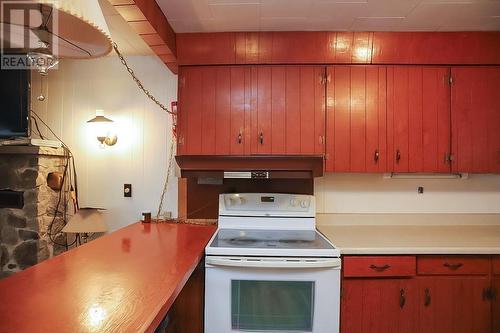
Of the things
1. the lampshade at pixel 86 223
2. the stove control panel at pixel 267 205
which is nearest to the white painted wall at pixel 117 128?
the lampshade at pixel 86 223

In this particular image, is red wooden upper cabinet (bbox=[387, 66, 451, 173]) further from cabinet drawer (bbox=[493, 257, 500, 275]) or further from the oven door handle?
the oven door handle

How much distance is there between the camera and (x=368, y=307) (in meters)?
1.72

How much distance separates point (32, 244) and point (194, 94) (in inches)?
69.1

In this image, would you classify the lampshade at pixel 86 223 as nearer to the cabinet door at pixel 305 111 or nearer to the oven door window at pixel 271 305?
the oven door window at pixel 271 305

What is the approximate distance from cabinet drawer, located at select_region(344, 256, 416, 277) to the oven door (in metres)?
0.14

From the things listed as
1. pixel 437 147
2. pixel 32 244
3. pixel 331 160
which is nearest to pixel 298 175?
pixel 331 160

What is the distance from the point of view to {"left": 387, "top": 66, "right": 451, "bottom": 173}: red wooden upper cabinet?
205 cm

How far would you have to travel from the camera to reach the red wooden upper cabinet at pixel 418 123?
2.05 m

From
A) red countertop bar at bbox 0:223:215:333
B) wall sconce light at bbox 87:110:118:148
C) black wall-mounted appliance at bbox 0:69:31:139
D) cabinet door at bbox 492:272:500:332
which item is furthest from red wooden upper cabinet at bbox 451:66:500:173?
black wall-mounted appliance at bbox 0:69:31:139

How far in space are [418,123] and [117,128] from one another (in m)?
2.41

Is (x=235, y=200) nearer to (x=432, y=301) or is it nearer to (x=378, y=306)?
(x=378, y=306)

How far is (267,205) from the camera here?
215 cm

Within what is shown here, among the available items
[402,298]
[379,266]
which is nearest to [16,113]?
[379,266]

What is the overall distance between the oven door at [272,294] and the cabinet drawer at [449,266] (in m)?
0.58
